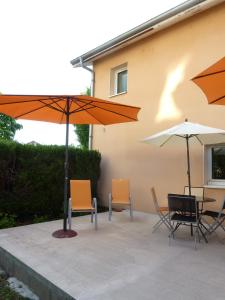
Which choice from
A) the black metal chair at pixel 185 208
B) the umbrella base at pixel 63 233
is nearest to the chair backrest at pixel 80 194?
the umbrella base at pixel 63 233

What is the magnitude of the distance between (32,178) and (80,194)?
1.65 m

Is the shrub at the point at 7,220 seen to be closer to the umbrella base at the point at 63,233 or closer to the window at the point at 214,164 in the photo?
the umbrella base at the point at 63,233

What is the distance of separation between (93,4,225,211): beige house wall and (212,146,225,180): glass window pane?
330mm

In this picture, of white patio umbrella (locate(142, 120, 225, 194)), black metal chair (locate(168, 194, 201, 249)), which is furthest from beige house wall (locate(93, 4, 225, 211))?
black metal chair (locate(168, 194, 201, 249))

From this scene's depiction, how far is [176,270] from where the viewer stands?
13.9ft

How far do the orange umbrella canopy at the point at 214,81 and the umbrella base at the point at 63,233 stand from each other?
3.81m

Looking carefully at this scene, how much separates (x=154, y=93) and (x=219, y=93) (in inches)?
156

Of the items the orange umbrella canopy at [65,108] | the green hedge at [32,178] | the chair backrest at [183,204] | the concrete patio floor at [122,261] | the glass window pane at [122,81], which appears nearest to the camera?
the concrete patio floor at [122,261]

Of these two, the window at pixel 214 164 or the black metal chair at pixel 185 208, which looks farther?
the window at pixel 214 164

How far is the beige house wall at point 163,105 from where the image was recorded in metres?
7.54

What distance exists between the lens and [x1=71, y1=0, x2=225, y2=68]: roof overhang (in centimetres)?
750

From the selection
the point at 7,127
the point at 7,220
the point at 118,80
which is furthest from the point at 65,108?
the point at 7,127

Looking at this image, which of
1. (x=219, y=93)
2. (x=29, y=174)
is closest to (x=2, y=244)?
(x=29, y=174)

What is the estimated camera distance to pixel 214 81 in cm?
453
